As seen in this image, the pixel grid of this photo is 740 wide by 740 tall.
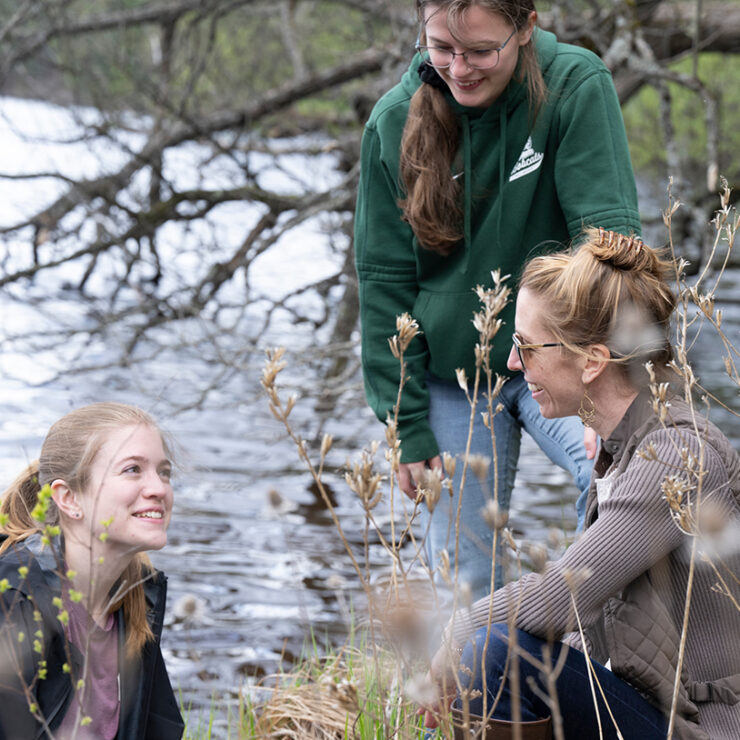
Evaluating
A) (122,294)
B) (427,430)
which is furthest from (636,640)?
(122,294)

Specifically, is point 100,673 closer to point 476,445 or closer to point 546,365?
point 476,445

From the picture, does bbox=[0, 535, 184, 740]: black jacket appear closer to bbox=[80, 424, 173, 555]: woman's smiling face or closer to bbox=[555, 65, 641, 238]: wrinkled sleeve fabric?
bbox=[80, 424, 173, 555]: woman's smiling face

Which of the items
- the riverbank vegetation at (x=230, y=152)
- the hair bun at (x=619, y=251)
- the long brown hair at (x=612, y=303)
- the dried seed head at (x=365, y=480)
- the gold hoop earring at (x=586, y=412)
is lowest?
the dried seed head at (x=365, y=480)

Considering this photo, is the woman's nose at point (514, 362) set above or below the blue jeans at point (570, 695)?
above

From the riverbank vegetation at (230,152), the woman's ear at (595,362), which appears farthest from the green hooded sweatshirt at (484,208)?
the riverbank vegetation at (230,152)

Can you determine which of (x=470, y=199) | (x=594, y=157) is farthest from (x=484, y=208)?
Answer: (x=594, y=157)

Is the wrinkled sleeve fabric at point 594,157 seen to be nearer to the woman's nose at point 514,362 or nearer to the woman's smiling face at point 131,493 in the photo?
the woman's nose at point 514,362

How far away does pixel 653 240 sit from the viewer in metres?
9.77

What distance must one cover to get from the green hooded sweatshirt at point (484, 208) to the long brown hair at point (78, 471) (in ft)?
2.37

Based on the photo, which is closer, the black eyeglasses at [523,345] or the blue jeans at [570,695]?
the blue jeans at [570,695]

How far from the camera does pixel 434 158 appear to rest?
271cm

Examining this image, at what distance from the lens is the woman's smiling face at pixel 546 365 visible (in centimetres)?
223

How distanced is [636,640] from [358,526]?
13.0 feet

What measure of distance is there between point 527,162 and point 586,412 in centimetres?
82
